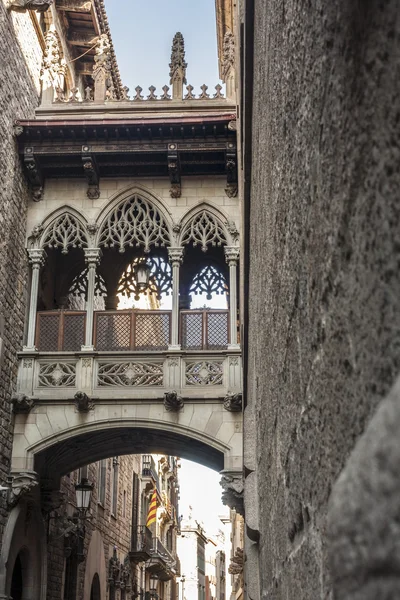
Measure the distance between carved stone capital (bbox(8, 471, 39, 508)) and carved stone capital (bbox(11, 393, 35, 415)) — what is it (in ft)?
3.27

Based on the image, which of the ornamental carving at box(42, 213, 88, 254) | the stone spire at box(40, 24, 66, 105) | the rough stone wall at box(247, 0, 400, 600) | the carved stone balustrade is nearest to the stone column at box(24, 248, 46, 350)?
the ornamental carving at box(42, 213, 88, 254)

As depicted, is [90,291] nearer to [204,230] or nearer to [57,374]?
[57,374]

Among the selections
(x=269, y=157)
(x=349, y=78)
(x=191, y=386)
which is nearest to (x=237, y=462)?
(x=191, y=386)

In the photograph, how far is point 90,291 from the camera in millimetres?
13961

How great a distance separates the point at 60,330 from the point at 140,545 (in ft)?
50.7

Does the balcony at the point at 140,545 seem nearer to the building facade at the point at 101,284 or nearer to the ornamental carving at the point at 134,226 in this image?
the building facade at the point at 101,284

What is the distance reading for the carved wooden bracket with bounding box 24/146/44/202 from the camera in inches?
559

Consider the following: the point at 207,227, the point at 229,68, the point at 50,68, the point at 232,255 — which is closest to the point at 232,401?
the point at 232,255

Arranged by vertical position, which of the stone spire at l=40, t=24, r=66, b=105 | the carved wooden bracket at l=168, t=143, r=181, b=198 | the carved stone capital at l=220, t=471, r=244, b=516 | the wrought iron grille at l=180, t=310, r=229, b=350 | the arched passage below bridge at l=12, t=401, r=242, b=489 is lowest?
the carved stone capital at l=220, t=471, r=244, b=516

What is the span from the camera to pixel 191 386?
1312cm

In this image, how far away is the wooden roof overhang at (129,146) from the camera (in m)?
14.1

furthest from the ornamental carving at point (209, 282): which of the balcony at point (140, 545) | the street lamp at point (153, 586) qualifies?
the street lamp at point (153, 586)

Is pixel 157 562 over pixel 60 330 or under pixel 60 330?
over

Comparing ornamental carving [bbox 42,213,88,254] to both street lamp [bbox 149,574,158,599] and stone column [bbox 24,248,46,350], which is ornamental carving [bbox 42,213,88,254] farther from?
street lamp [bbox 149,574,158,599]
